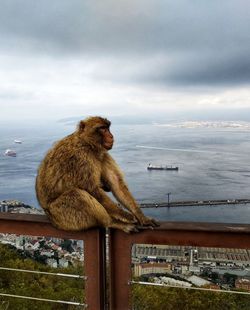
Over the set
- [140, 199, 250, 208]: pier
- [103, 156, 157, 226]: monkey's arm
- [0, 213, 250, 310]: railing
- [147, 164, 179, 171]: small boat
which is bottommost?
[140, 199, 250, 208]: pier

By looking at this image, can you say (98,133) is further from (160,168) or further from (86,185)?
(160,168)

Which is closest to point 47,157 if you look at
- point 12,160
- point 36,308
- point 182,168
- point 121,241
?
point 121,241

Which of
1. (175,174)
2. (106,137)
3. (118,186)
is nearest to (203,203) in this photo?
(175,174)

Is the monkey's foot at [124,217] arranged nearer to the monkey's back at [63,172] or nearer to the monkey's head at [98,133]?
the monkey's back at [63,172]

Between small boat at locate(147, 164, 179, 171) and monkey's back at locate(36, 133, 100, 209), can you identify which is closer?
monkey's back at locate(36, 133, 100, 209)

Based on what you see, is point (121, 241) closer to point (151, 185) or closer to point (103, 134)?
point (103, 134)

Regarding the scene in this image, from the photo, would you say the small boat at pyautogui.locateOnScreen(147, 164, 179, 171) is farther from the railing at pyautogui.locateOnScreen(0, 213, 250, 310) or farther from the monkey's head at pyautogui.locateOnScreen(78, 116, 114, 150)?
the railing at pyautogui.locateOnScreen(0, 213, 250, 310)

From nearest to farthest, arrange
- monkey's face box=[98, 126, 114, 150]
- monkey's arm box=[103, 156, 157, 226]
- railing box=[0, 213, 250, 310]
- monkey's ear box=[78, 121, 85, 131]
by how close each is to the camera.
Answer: railing box=[0, 213, 250, 310] → monkey's arm box=[103, 156, 157, 226] → monkey's face box=[98, 126, 114, 150] → monkey's ear box=[78, 121, 85, 131]

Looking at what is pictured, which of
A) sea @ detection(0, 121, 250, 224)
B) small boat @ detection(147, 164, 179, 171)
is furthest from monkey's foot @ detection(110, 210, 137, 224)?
small boat @ detection(147, 164, 179, 171)
